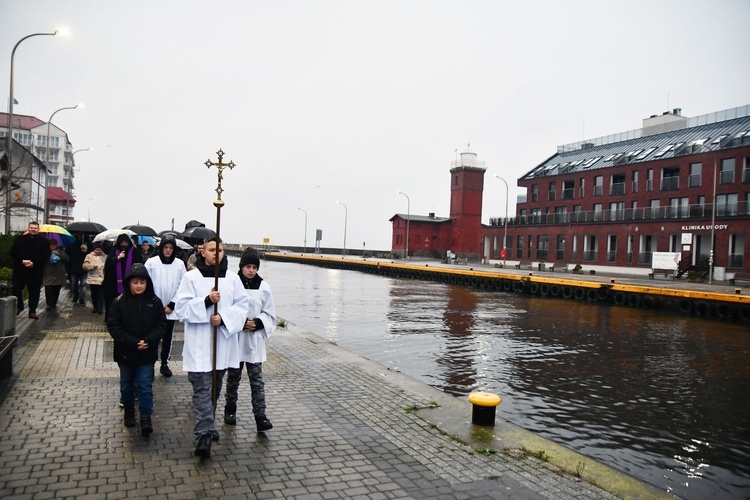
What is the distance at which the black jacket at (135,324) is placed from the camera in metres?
6.38

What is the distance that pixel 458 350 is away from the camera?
15.5m

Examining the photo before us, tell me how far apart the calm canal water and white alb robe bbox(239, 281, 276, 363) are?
461cm

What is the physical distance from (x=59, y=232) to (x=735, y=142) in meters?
50.2

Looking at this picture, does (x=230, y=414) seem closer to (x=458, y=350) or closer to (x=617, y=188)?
(x=458, y=350)

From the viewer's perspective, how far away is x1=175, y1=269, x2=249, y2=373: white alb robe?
5953 millimetres

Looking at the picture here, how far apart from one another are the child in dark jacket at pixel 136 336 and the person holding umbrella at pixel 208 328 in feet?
2.30

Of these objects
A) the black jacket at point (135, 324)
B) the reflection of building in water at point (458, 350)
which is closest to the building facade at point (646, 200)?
the reflection of building in water at point (458, 350)

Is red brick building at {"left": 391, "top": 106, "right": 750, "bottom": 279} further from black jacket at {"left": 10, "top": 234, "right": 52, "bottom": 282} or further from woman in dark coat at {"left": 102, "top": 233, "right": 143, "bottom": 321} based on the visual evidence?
black jacket at {"left": 10, "top": 234, "right": 52, "bottom": 282}

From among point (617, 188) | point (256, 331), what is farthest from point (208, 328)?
point (617, 188)

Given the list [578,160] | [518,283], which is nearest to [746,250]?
[518,283]

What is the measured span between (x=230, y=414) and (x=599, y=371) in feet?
31.1

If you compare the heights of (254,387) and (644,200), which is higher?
(644,200)

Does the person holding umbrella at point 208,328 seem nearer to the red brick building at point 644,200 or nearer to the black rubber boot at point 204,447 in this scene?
the black rubber boot at point 204,447

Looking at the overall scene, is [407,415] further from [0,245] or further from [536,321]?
[0,245]
